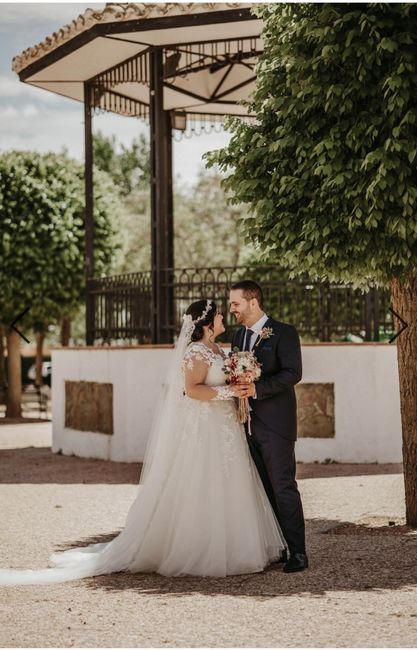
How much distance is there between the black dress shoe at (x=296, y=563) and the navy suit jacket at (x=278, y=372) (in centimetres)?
83

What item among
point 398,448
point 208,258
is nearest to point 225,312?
point 398,448

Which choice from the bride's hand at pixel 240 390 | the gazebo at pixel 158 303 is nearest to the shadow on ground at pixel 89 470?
the gazebo at pixel 158 303

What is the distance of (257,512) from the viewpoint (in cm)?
797

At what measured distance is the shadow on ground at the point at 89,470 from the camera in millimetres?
13597

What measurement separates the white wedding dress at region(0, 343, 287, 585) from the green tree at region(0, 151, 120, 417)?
16186mm

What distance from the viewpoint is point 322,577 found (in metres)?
7.41

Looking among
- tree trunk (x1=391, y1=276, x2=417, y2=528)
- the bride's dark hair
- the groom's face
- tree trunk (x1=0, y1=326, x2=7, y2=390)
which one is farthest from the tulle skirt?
tree trunk (x1=0, y1=326, x2=7, y2=390)

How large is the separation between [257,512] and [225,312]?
836cm

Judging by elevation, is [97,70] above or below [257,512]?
above

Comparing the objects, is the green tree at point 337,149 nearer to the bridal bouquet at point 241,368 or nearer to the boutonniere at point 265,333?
the boutonniere at point 265,333

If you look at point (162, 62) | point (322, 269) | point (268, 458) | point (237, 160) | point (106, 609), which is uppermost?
point (162, 62)

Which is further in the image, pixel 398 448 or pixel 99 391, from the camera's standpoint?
pixel 99 391

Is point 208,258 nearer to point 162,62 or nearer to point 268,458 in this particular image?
point 162,62

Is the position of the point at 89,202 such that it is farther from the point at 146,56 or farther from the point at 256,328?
the point at 256,328
